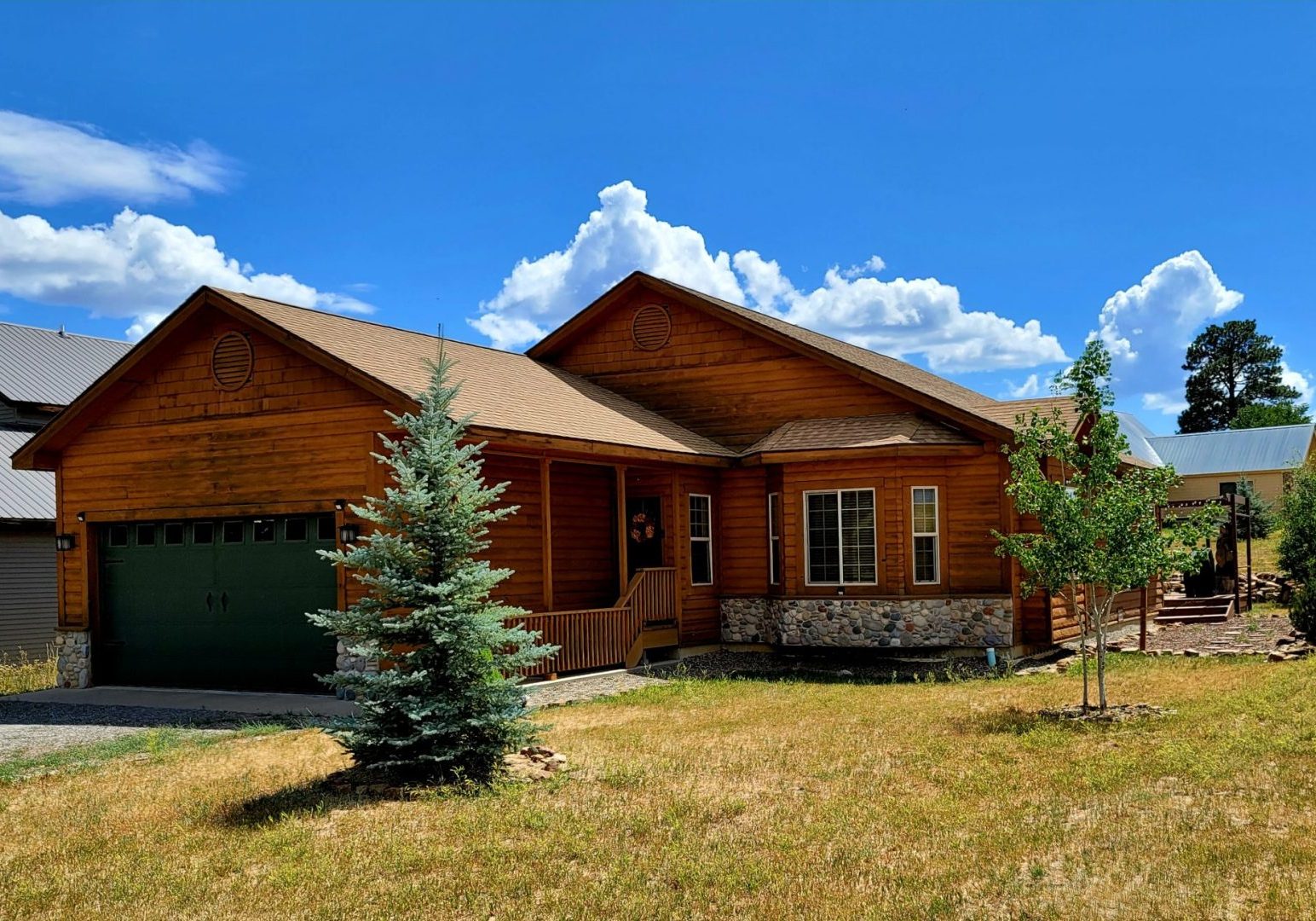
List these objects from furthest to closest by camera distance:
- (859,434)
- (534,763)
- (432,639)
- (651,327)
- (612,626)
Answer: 1. (651,327)
2. (859,434)
3. (612,626)
4. (534,763)
5. (432,639)

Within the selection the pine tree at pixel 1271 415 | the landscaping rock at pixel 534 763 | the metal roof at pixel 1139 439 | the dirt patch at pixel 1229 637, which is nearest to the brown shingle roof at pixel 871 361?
the dirt patch at pixel 1229 637

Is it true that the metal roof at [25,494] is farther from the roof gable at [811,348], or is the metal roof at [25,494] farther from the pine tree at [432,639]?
the pine tree at [432,639]

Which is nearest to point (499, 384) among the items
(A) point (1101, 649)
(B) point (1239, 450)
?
(A) point (1101, 649)

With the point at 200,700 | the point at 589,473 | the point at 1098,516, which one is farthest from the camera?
the point at 589,473

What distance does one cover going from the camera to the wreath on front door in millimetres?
18953

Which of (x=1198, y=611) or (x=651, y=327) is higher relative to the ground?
(x=651, y=327)

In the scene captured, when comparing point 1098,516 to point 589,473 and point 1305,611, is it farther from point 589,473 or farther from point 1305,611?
point 589,473

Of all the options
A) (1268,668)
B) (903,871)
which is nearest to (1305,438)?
(1268,668)

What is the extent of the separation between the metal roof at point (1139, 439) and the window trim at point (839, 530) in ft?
111

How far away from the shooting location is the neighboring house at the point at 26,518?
2184cm

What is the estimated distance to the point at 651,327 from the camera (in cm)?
2103

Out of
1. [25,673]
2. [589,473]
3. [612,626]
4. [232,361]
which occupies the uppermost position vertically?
[232,361]

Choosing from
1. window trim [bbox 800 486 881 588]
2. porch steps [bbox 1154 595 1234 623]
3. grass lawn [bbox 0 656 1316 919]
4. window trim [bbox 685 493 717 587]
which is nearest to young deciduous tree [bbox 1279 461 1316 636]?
porch steps [bbox 1154 595 1234 623]

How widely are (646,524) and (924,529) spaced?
4354 mm
